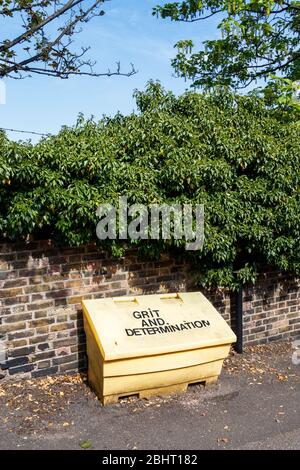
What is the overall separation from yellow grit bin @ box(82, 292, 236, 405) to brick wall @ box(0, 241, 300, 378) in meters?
0.34

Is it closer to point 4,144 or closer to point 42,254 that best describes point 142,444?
point 42,254

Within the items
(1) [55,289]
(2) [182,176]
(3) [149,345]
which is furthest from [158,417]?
(2) [182,176]

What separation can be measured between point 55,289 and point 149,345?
1262 mm

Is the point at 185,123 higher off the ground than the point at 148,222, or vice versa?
the point at 185,123

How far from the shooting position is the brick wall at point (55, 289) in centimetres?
450

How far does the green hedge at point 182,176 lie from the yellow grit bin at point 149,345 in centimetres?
73

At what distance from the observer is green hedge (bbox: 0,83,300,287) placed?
4348 mm

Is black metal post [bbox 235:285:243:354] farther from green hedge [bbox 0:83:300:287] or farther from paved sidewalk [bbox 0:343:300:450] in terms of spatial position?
paved sidewalk [bbox 0:343:300:450]

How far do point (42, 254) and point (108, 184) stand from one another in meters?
1.06

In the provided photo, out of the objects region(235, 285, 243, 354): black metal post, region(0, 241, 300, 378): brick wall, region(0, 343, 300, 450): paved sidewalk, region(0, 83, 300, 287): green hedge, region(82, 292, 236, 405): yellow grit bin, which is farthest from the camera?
region(235, 285, 243, 354): black metal post

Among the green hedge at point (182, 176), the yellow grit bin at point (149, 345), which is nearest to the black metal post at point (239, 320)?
the green hedge at point (182, 176)

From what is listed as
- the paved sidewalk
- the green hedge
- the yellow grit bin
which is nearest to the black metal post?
the green hedge

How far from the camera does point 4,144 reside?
4.17 m

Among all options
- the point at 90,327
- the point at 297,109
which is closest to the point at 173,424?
the point at 90,327
